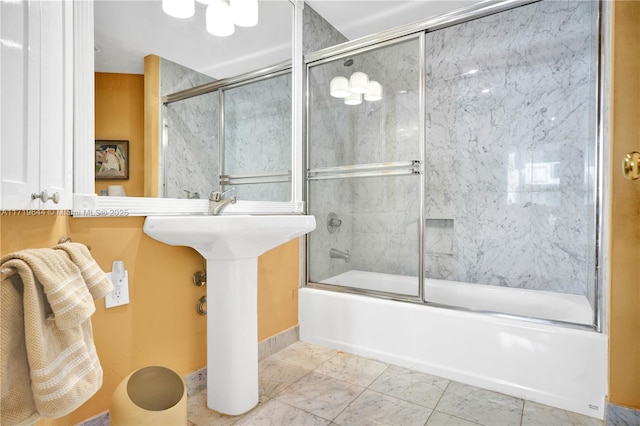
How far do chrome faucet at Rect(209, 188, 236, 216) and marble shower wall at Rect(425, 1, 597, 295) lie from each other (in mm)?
1408

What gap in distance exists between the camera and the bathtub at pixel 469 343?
59.4 inches

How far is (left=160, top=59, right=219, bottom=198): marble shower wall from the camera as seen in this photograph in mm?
1517

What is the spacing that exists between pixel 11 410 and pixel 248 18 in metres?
2.01

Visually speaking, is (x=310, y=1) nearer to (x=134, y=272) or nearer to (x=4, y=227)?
(x=134, y=272)

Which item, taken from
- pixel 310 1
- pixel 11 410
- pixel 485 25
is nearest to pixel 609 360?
pixel 11 410

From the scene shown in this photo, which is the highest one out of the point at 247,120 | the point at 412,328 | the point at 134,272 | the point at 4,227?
the point at 247,120

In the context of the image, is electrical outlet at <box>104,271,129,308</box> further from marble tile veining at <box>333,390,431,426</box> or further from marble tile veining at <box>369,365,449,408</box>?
marble tile veining at <box>369,365,449,408</box>

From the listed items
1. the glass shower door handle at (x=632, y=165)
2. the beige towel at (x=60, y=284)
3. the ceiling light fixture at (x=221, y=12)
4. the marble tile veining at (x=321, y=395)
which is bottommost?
the marble tile veining at (x=321, y=395)

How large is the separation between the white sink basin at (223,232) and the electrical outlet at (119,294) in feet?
0.69

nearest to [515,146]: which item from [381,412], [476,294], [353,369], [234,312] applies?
[476,294]

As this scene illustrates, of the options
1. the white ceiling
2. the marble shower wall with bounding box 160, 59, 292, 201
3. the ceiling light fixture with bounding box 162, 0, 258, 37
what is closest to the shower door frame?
the marble shower wall with bounding box 160, 59, 292, 201

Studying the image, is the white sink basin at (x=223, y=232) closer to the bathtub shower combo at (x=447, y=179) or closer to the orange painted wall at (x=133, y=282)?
the orange painted wall at (x=133, y=282)

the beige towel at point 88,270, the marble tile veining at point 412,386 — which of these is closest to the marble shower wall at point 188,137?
the beige towel at point 88,270

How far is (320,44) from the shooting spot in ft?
8.47
